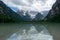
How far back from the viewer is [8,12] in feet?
59.8

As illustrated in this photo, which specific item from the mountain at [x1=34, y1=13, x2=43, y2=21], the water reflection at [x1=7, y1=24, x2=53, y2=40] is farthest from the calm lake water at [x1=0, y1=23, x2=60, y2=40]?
the mountain at [x1=34, y1=13, x2=43, y2=21]

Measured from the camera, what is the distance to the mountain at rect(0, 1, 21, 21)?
17.0 m

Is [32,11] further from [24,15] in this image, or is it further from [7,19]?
[7,19]

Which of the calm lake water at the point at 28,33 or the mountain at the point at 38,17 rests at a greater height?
the calm lake water at the point at 28,33

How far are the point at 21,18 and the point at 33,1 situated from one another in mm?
2233

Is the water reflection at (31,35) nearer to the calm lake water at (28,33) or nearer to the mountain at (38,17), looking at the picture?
the calm lake water at (28,33)

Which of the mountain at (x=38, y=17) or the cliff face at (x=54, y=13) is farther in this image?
the cliff face at (x=54, y=13)

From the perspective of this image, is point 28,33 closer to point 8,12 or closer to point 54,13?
point 8,12

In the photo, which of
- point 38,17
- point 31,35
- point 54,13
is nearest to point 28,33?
point 31,35

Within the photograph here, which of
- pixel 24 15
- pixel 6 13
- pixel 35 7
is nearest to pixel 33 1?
pixel 35 7

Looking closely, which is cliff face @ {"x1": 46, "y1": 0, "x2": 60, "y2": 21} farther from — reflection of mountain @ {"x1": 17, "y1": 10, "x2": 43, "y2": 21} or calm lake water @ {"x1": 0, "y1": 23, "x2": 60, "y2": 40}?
calm lake water @ {"x1": 0, "y1": 23, "x2": 60, "y2": 40}

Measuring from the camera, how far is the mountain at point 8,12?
1699 centimetres

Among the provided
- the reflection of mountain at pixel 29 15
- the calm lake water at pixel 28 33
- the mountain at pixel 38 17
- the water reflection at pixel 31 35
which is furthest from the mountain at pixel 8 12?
the water reflection at pixel 31 35

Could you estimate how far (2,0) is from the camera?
55.2 ft
